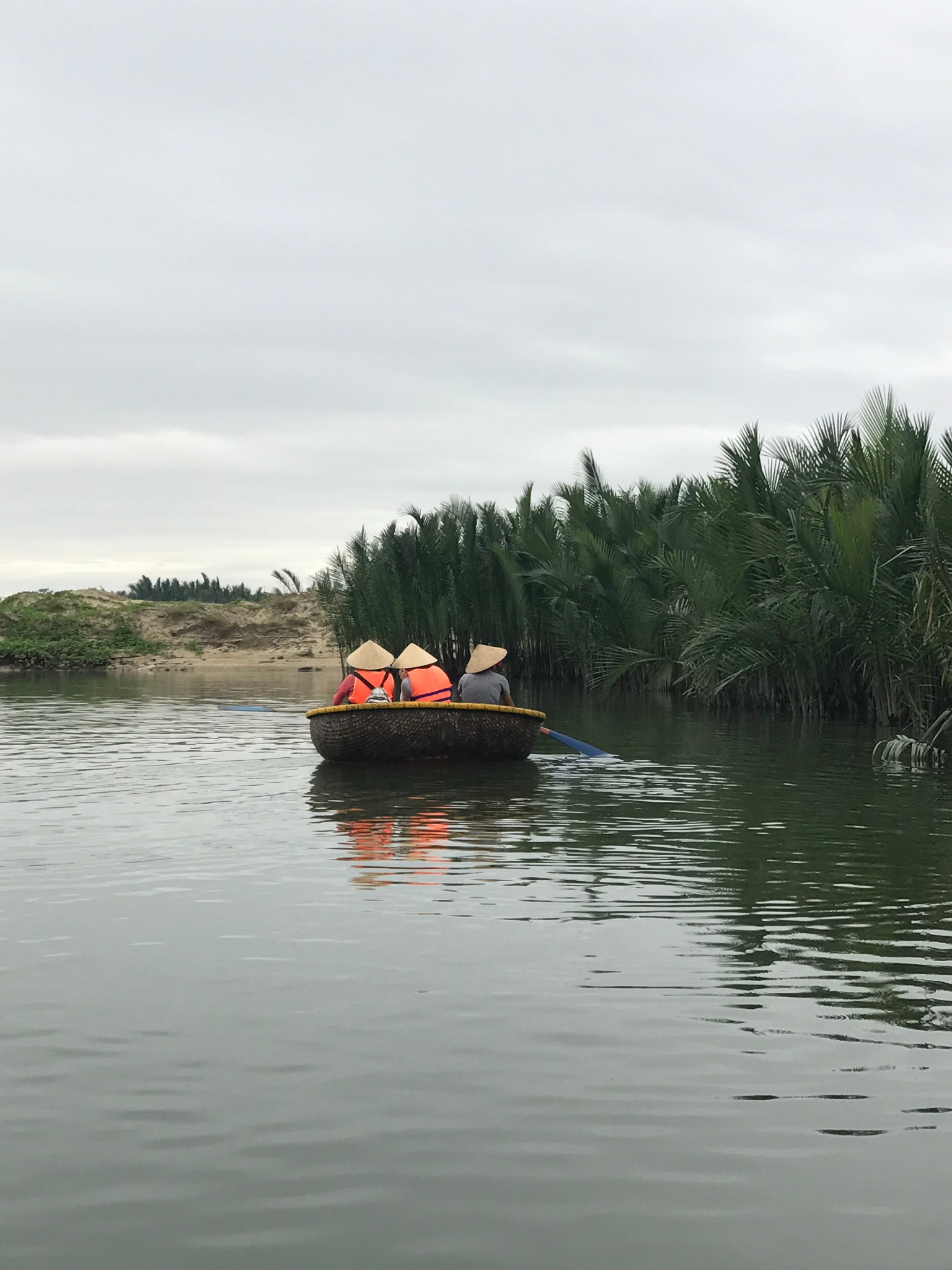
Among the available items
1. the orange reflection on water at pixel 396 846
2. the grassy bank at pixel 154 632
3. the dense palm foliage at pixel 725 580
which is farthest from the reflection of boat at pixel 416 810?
the grassy bank at pixel 154 632

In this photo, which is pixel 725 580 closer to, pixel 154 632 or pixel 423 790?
pixel 423 790

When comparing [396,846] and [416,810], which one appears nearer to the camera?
[396,846]

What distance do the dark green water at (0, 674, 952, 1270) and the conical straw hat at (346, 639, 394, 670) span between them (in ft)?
16.4

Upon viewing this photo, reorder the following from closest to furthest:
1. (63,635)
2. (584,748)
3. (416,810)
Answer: (416,810) → (584,748) → (63,635)

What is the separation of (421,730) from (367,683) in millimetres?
1425

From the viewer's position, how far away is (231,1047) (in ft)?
15.1

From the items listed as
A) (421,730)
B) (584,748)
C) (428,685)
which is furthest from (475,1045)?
(584,748)

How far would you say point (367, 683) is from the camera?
14961 mm

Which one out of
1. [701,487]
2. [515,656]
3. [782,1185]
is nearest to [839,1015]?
[782,1185]

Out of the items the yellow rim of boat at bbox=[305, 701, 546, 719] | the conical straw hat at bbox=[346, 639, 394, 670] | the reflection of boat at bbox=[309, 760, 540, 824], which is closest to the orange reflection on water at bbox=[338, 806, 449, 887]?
the reflection of boat at bbox=[309, 760, 540, 824]

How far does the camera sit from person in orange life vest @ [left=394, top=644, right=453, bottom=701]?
1477 centimetres

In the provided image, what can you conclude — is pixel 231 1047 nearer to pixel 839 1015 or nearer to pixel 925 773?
pixel 839 1015

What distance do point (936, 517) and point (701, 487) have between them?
27.4ft

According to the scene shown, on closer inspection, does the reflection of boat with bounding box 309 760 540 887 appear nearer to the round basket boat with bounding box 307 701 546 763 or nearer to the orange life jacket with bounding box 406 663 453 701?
the round basket boat with bounding box 307 701 546 763
